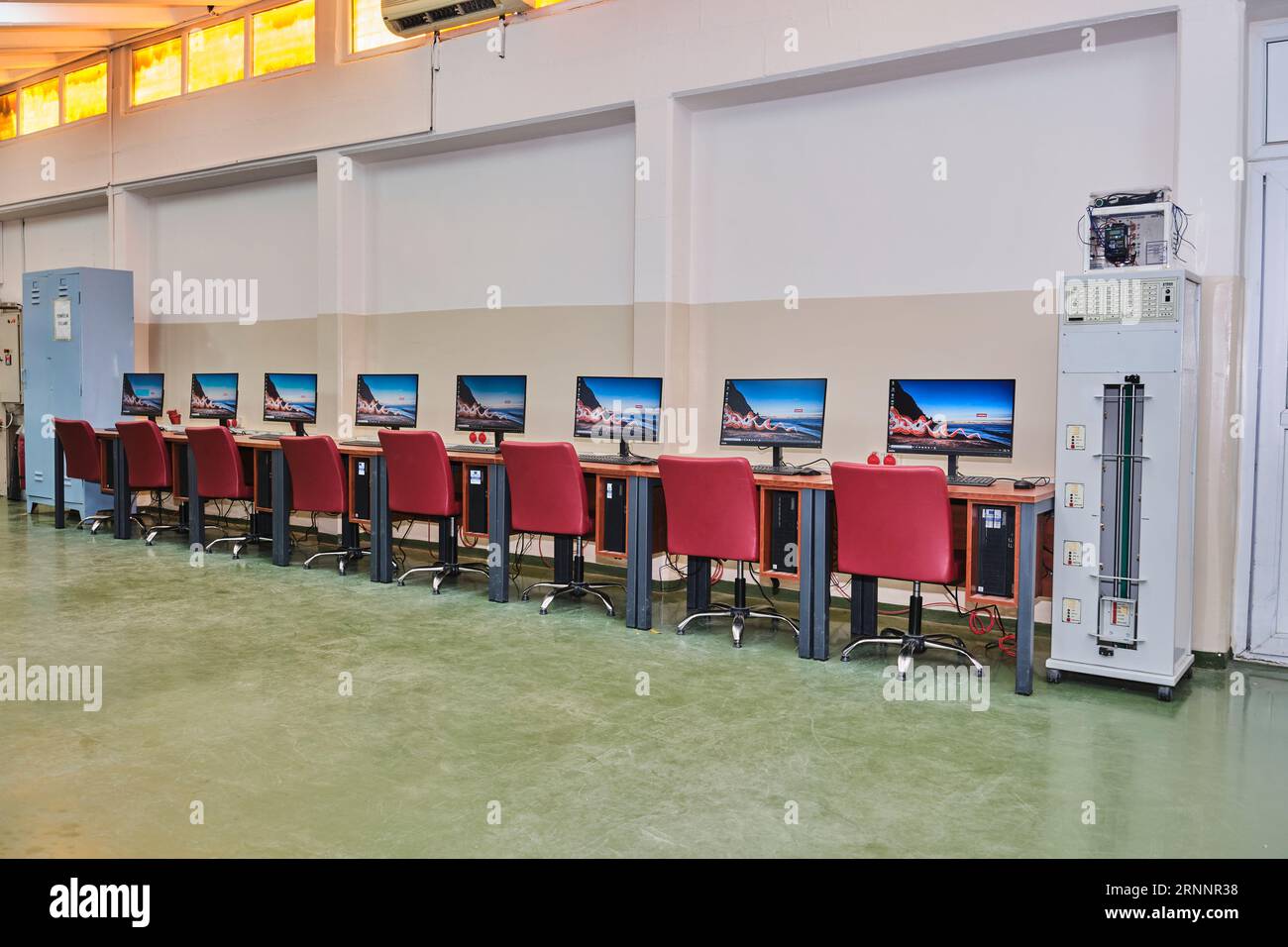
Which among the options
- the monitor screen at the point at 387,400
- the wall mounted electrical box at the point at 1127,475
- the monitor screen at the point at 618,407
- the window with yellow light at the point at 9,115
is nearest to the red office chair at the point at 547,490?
the monitor screen at the point at 618,407

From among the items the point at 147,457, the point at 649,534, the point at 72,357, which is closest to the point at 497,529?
the point at 649,534

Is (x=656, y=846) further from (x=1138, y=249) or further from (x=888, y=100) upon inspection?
(x=888, y=100)

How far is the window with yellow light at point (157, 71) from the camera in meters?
9.25

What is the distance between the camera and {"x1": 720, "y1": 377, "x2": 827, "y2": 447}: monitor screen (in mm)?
5203

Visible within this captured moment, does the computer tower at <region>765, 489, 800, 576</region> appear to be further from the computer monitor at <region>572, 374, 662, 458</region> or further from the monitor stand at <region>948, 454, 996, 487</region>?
the computer monitor at <region>572, 374, 662, 458</region>

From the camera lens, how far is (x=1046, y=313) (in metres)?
5.31

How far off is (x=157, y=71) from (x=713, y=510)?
7.75m

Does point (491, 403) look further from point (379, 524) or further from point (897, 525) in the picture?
point (897, 525)

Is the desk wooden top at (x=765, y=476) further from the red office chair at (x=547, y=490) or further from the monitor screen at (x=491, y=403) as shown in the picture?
the monitor screen at (x=491, y=403)

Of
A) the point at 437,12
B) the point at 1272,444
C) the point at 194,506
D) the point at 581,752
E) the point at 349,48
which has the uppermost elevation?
the point at 349,48

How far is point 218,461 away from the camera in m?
7.31

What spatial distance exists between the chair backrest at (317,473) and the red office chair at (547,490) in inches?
59.8

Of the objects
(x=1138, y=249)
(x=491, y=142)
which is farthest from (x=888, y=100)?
(x=491, y=142)

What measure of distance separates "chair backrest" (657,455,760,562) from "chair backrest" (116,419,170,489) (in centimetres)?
472
